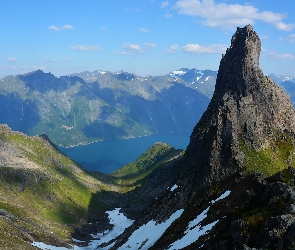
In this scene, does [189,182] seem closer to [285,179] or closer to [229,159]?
[229,159]

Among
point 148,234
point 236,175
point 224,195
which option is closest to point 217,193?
point 224,195

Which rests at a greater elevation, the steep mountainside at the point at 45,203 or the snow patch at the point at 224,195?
the snow patch at the point at 224,195

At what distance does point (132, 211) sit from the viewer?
15825 cm

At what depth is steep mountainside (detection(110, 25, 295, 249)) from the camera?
37.3m

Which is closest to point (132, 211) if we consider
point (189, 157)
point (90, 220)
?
point (90, 220)

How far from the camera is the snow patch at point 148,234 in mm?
69900

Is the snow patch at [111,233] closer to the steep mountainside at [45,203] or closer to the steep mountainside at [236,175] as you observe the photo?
the steep mountainside at [45,203]

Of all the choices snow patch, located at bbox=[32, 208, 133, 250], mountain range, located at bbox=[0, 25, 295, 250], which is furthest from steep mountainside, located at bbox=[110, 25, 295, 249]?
snow patch, located at bbox=[32, 208, 133, 250]

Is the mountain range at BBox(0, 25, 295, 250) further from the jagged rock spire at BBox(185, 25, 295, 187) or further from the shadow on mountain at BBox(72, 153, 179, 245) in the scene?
the shadow on mountain at BBox(72, 153, 179, 245)

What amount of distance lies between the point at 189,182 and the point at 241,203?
38.3m

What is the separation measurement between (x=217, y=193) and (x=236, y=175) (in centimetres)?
544

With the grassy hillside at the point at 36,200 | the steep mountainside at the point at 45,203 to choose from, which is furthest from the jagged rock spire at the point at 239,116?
the grassy hillside at the point at 36,200

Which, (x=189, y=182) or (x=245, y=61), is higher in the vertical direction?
(x=245, y=61)

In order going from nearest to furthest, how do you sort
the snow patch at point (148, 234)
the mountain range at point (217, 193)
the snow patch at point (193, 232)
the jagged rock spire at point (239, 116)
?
the mountain range at point (217, 193) → the snow patch at point (193, 232) → the snow patch at point (148, 234) → the jagged rock spire at point (239, 116)
